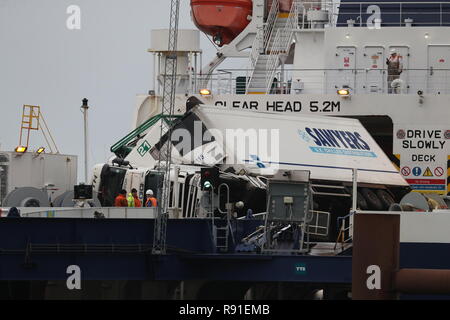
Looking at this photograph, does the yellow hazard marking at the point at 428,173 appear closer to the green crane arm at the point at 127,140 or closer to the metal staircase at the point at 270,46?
the metal staircase at the point at 270,46

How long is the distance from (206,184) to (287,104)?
755cm

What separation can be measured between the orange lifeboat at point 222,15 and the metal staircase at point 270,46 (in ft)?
2.97

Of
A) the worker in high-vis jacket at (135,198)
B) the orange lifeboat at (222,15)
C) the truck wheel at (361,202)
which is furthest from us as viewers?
the orange lifeboat at (222,15)

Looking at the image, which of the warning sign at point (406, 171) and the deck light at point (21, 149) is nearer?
the warning sign at point (406, 171)

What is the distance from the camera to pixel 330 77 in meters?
31.5

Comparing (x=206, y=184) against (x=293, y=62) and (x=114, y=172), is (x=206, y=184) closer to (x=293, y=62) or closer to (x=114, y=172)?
(x=114, y=172)

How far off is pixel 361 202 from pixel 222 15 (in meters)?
12.6

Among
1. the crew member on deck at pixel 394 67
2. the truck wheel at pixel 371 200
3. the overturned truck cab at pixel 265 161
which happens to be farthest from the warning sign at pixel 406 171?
the truck wheel at pixel 371 200

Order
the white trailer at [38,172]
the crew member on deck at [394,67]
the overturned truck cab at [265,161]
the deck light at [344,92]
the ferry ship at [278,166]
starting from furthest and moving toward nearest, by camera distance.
→ the white trailer at [38,172] → the crew member on deck at [394,67] → the deck light at [344,92] → the overturned truck cab at [265,161] → the ferry ship at [278,166]

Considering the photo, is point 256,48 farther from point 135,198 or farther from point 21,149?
point 135,198

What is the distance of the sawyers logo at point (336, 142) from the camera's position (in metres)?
25.5

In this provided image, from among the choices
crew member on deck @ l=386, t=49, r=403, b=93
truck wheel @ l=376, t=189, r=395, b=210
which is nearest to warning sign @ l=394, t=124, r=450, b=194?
crew member on deck @ l=386, t=49, r=403, b=93

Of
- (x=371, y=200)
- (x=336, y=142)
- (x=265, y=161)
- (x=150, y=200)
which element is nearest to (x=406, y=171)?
(x=336, y=142)

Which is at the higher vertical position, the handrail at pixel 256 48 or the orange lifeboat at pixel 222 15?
the orange lifeboat at pixel 222 15
